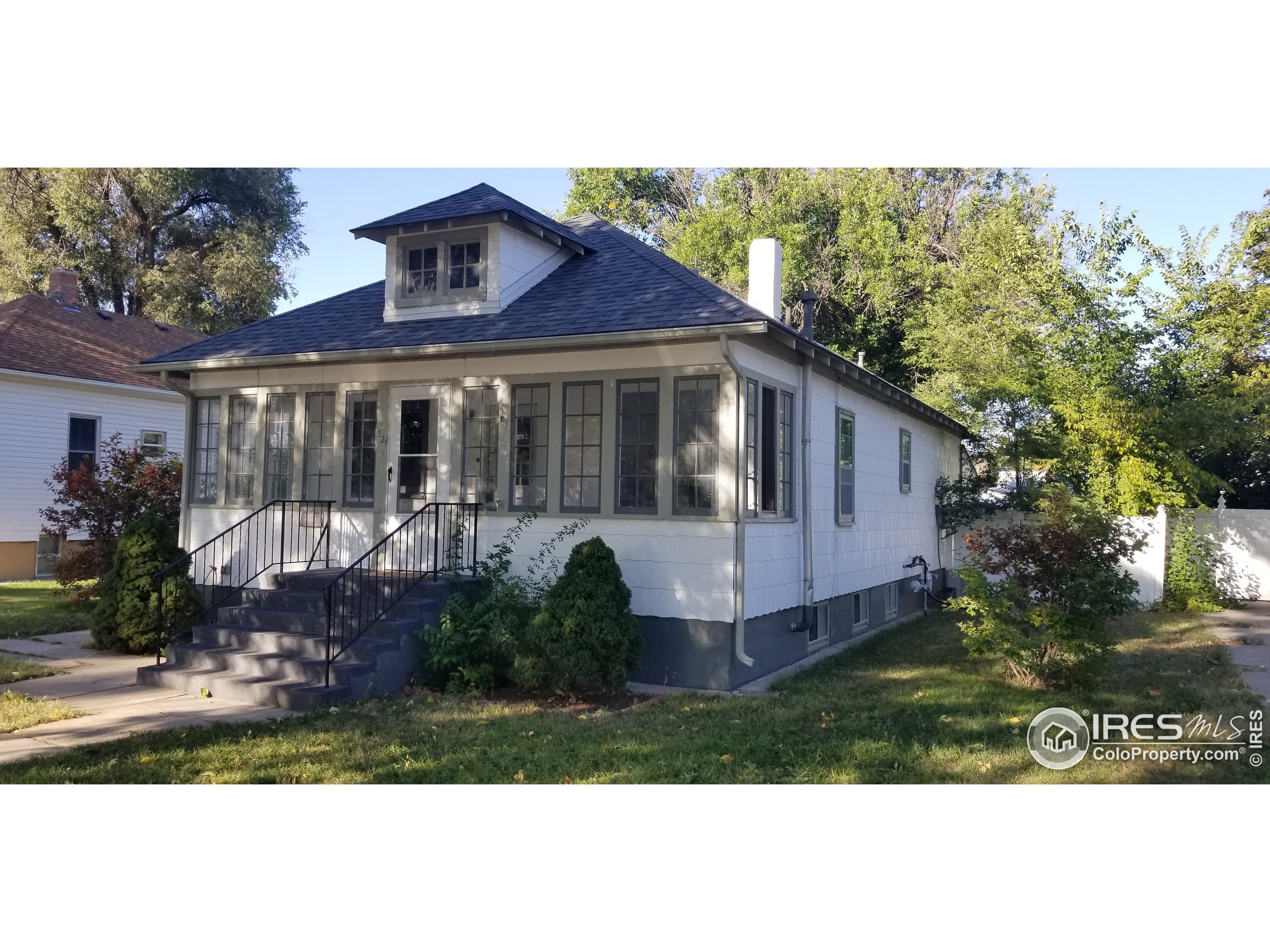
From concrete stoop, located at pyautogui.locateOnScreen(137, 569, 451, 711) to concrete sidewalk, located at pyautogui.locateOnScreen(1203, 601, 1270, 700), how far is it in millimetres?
8003

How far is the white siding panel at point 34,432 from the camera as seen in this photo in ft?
57.8

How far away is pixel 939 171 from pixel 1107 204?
28.1 ft

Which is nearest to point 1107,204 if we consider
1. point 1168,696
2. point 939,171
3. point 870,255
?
point 870,255

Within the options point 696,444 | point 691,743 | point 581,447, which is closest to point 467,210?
point 581,447

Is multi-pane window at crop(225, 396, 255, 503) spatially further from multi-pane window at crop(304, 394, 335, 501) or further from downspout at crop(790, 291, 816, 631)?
downspout at crop(790, 291, 816, 631)

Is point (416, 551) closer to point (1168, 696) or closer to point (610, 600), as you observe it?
point (610, 600)

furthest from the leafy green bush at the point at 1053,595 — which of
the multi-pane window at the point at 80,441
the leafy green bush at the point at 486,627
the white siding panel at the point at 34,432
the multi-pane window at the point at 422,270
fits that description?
the multi-pane window at the point at 80,441

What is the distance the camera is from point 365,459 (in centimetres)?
1083

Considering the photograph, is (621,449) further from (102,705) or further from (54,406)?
(54,406)

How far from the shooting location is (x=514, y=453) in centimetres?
984

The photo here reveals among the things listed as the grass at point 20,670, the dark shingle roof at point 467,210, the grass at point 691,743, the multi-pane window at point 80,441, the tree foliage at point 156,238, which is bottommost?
the grass at point 691,743

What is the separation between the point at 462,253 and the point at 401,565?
12.2 ft

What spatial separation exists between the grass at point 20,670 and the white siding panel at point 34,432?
26.9ft

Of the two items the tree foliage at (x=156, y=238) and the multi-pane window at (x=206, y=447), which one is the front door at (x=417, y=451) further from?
the tree foliage at (x=156, y=238)
